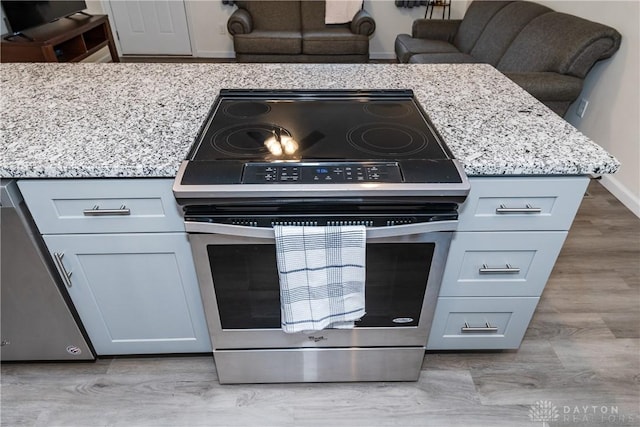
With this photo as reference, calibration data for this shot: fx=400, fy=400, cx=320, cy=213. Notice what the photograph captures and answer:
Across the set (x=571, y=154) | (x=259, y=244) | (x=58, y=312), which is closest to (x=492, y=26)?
(x=571, y=154)

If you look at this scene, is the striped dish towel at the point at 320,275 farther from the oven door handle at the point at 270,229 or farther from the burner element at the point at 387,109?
the burner element at the point at 387,109

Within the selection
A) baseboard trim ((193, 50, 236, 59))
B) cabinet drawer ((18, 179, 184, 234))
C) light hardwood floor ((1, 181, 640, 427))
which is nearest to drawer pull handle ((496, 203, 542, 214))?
light hardwood floor ((1, 181, 640, 427))

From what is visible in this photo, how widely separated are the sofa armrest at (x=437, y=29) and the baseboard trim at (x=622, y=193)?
234 cm

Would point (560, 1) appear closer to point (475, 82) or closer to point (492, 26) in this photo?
point (492, 26)

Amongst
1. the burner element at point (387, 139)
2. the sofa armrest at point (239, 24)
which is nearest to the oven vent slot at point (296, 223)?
the burner element at point (387, 139)

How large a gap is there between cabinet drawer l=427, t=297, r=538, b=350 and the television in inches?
172

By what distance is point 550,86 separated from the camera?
2.39 meters

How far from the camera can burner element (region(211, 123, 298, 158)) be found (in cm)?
111

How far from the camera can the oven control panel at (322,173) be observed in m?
0.98

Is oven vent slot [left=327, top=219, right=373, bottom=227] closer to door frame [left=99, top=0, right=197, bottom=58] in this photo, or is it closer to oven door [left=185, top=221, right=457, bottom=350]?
oven door [left=185, top=221, right=457, bottom=350]

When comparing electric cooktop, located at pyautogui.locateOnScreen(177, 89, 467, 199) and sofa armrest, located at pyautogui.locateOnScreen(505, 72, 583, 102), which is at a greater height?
electric cooktop, located at pyautogui.locateOnScreen(177, 89, 467, 199)

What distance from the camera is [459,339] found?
59.3 inches

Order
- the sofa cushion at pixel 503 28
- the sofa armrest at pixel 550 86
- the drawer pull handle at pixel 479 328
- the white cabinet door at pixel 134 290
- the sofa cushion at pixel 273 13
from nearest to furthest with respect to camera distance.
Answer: the white cabinet door at pixel 134 290 < the drawer pull handle at pixel 479 328 < the sofa armrest at pixel 550 86 < the sofa cushion at pixel 503 28 < the sofa cushion at pixel 273 13

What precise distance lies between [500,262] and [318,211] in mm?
675
